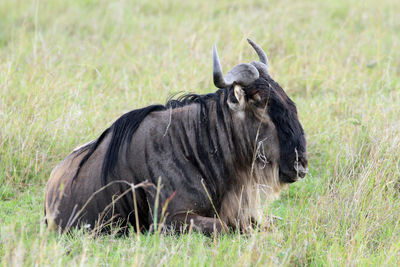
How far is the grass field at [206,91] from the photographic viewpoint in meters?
4.21

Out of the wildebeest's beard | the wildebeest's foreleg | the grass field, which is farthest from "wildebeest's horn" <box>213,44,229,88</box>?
the grass field

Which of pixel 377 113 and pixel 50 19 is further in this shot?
pixel 50 19

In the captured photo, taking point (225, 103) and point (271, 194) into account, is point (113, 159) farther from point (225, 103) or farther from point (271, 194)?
point (271, 194)

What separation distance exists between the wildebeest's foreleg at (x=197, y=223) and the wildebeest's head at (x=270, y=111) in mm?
654

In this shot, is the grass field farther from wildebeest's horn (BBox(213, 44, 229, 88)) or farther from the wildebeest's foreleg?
wildebeest's horn (BBox(213, 44, 229, 88))

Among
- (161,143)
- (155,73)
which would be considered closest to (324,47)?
(155,73)

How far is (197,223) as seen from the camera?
15.3 ft

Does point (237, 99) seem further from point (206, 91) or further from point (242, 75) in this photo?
point (206, 91)

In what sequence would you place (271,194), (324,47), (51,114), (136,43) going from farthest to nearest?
(136,43) → (324,47) → (51,114) → (271,194)

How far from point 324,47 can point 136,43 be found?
2.81 meters

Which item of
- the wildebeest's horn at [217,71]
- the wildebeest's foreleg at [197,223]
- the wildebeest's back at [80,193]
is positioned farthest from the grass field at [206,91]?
the wildebeest's horn at [217,71]

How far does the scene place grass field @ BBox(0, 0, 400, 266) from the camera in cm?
421

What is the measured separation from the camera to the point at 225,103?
16.4 ft

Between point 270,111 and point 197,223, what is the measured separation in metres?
1.03
